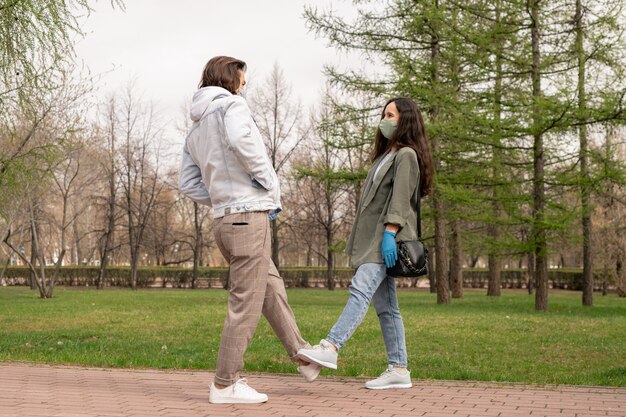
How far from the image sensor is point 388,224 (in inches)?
219

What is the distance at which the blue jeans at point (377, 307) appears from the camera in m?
5.48

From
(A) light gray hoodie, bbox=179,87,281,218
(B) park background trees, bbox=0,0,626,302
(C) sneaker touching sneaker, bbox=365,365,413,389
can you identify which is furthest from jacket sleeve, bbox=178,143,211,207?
(B) park background trees, bbox=0,0,626,302

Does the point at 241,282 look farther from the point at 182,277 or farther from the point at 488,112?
the point at 182,277

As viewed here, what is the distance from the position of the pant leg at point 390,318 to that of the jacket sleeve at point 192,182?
1366mm

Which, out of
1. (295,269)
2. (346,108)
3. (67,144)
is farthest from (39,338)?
(295,269)

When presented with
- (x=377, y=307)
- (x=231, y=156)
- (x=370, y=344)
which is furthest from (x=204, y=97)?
(x=370, y=344)

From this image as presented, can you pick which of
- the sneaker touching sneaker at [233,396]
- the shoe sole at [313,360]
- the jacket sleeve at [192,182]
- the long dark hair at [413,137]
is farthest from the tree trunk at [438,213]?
the sneaker touching sneaker at [233,396]

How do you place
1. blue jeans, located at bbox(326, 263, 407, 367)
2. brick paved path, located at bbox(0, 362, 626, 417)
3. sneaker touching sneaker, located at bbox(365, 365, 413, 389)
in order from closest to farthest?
brick paved path, located at bbox(0, 362, 626, 417)
blue jeans, located at bbox(326, 263, 407, 367)
sneaker touching sneaker, located at bbox(365, 365, 413, 389)

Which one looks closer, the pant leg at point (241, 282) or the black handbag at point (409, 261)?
the pant leg at point (241, 282)

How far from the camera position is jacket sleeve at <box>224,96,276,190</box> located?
196 inches

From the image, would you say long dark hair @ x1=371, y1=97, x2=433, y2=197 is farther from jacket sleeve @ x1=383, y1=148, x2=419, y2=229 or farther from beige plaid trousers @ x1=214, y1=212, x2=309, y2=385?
beige plaid trousers @ x1=214, y1=212, x2=309, y2=385

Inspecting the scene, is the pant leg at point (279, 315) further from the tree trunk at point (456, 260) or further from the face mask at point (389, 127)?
the tree trunk at point (456, 260)

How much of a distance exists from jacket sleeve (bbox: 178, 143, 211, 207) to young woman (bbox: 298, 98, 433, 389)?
106 cm

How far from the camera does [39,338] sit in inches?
447
